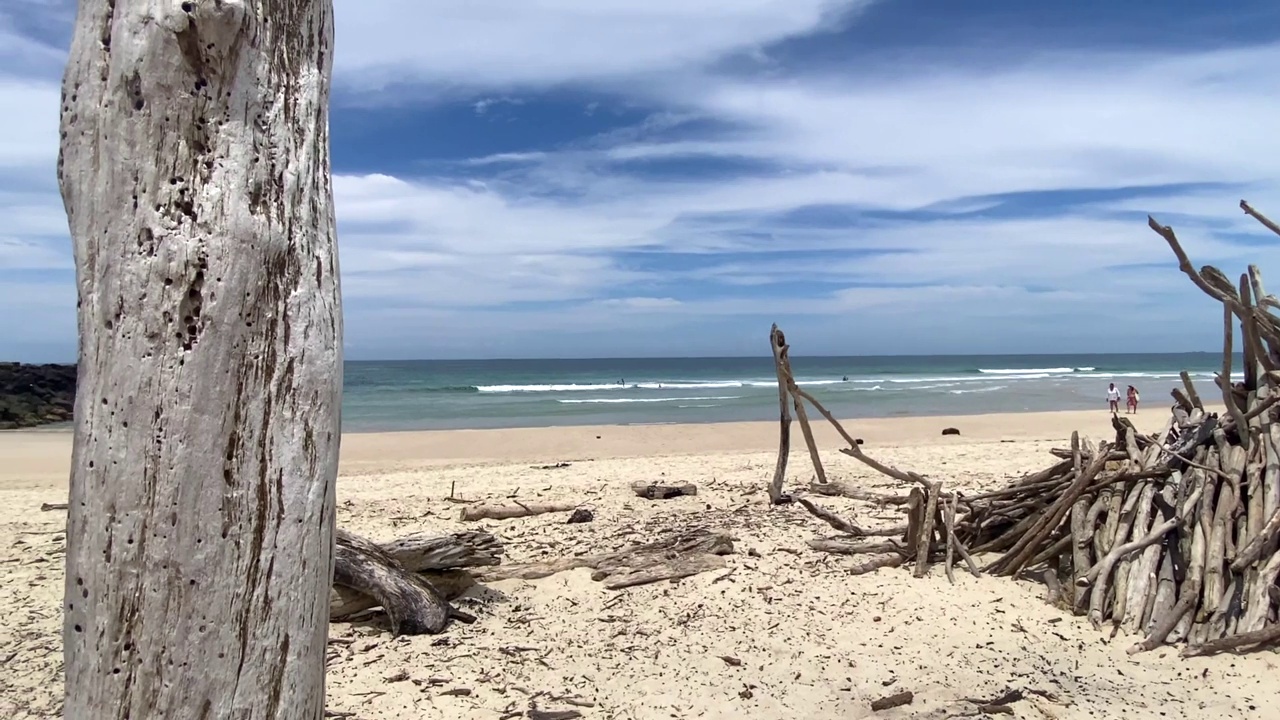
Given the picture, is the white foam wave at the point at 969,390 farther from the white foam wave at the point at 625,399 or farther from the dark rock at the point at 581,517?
the dark rock at the point at 581,517

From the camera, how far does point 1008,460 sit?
1287cm

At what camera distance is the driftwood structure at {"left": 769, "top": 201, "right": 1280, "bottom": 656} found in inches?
195

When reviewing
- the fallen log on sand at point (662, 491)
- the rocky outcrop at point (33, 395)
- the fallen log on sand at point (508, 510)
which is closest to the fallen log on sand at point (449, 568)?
the fallen log on sand at point (508, 510)

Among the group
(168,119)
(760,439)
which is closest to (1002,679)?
(168,119)

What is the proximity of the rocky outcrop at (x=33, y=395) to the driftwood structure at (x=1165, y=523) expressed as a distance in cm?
2771

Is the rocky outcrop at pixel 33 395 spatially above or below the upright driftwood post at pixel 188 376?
below

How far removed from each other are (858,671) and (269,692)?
382cm

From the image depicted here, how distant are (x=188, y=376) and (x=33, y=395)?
32.9m

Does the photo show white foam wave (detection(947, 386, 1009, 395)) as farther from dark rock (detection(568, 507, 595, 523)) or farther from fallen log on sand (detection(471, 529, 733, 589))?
fallen log on sand (detection(471, 529, 733, 589))

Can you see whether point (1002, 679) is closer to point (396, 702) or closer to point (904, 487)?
point (396, 702)

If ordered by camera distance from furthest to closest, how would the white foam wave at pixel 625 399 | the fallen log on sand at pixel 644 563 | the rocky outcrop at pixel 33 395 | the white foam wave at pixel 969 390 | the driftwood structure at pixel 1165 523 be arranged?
the white foam wave at pixel 969 390, the white foam wave at pixel 625 399, the rocky outcrop at pixel 33 395, the fallen log on sand at pixel 644 563, the driftwood structure at pixel 1165 523

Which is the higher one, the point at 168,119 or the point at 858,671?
the point at 168,119

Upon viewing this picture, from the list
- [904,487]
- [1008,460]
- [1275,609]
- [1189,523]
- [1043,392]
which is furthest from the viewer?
[1043,392]

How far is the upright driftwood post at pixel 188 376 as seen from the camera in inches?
67.8
